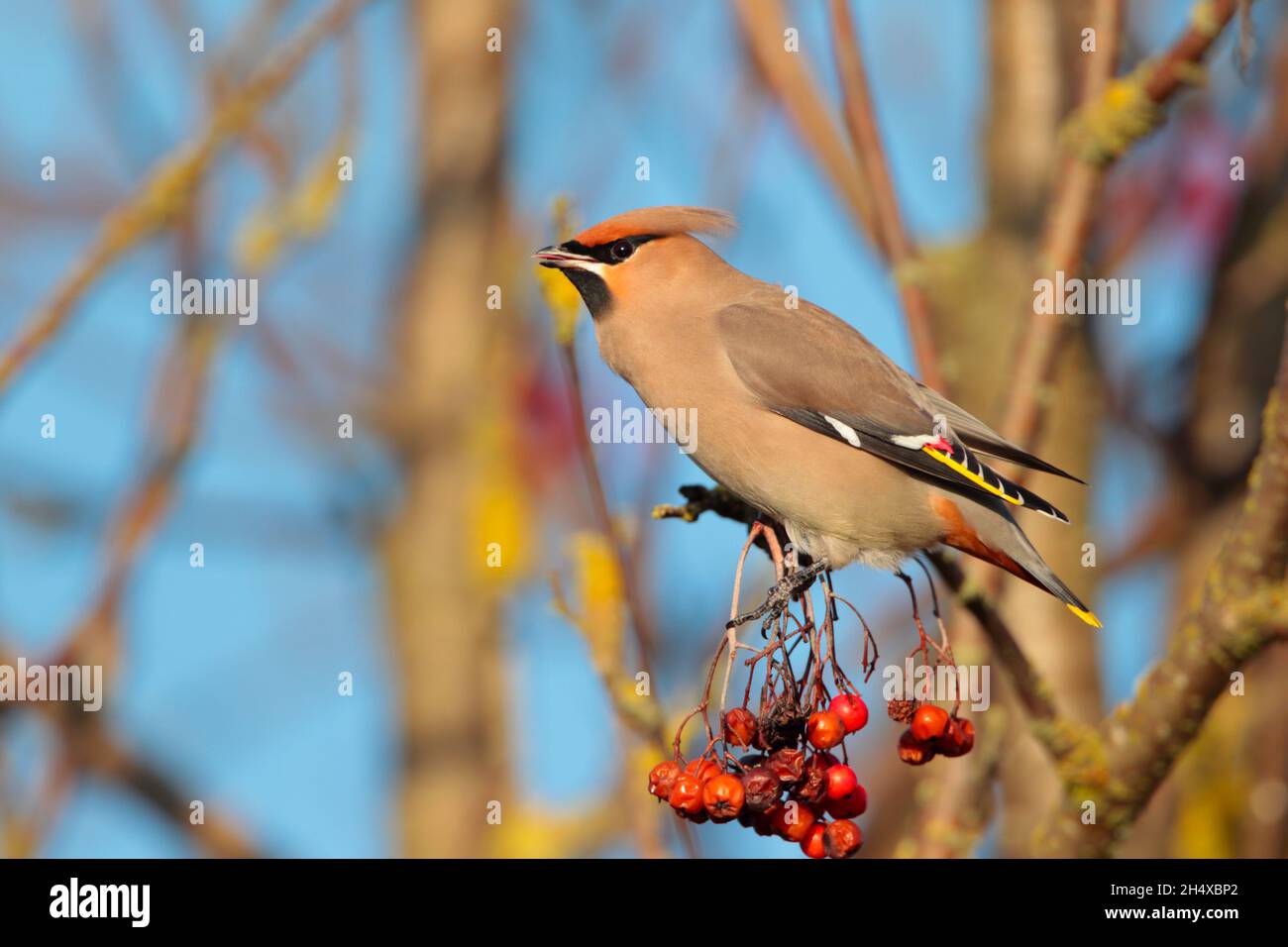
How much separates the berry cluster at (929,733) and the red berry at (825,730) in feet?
0.62

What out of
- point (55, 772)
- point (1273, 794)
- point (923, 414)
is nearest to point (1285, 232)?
point (1273, 794)

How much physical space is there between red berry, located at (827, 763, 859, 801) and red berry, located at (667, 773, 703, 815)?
234 millimetres

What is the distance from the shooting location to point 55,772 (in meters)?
4.85

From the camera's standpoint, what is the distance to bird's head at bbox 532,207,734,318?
3689mm

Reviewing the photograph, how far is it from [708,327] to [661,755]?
105cm

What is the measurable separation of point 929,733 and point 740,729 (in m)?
0.34

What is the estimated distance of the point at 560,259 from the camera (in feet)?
11.8

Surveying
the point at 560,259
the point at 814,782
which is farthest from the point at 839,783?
the point at 560,259

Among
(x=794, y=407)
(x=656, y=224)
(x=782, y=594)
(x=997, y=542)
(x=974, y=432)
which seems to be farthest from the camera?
(x=656, y=224)

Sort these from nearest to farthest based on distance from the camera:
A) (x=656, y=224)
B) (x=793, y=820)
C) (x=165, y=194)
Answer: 1. (x=793, y=820)
2. (x=656, y=224)
3. (x=165, y=194)

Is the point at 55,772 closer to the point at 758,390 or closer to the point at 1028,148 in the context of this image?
the point at 758,390

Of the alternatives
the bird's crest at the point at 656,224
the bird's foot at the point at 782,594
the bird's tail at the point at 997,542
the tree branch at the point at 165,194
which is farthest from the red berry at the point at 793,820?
the tree branch at the point at 165,194

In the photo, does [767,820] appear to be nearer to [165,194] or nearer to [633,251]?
[633,251]

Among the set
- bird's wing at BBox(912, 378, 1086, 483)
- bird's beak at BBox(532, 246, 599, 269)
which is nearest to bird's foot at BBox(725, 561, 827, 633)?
bird's wing at BBox(912, 378, 1086, 483)
